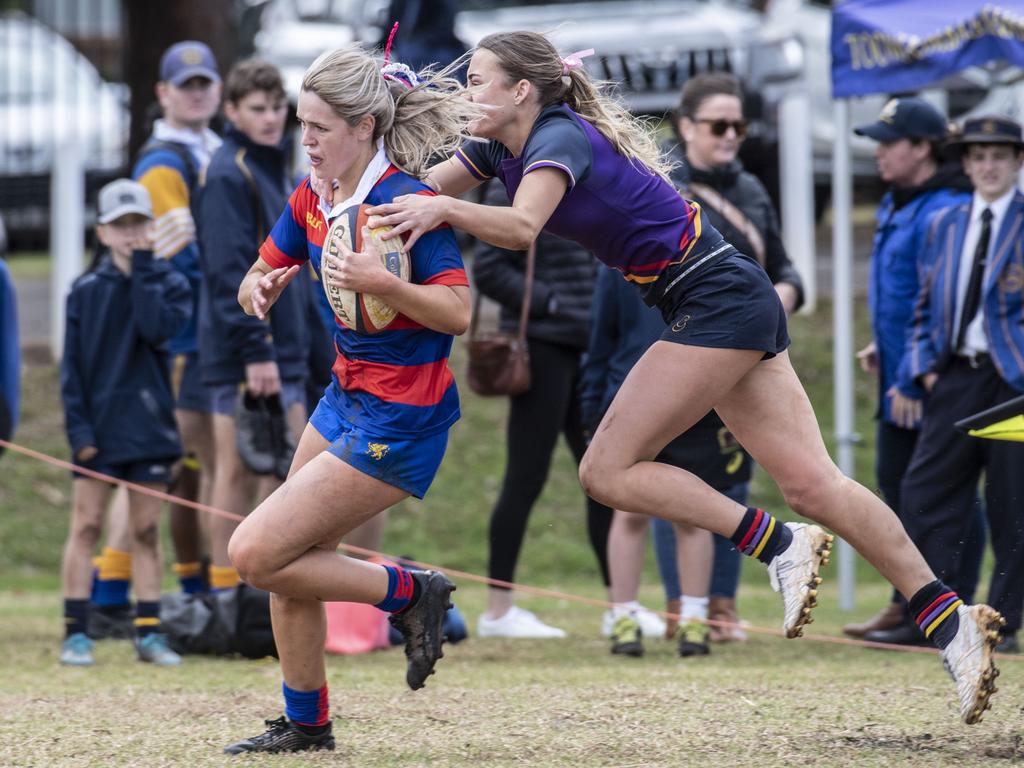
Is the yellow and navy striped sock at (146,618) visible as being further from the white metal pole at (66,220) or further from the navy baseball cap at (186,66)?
the white metal pole at (66,220)

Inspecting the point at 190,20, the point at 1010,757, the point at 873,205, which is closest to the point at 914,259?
the point at 1010,757

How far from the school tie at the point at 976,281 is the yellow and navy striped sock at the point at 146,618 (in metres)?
3.69

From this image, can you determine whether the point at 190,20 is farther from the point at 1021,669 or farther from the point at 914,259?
the point at 1021,669

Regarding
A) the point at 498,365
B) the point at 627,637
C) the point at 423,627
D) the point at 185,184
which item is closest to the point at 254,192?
the point at 185,184

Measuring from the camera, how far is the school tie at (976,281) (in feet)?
23.6

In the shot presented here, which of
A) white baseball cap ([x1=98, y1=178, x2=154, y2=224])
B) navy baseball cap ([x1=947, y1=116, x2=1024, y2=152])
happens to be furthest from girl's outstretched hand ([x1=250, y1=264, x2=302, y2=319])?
navy baseball cap ([x1=947, y1=116, x2=1024, y2=152])

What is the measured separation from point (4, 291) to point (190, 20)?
6.30 m

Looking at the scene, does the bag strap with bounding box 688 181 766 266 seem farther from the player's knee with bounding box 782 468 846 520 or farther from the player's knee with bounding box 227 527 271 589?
the player's knee with bounding box 227 527 271 589

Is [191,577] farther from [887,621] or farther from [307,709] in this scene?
[307,709]

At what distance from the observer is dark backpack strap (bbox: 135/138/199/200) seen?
7.96 m

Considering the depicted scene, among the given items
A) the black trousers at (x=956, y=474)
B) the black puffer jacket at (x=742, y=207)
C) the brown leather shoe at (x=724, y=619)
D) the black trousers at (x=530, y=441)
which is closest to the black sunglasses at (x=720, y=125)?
the black puffer jacket at (x=742, y=207)

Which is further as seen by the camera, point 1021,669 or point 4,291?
point 4,291

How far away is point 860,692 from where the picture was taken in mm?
5945

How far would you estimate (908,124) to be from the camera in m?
7.86
